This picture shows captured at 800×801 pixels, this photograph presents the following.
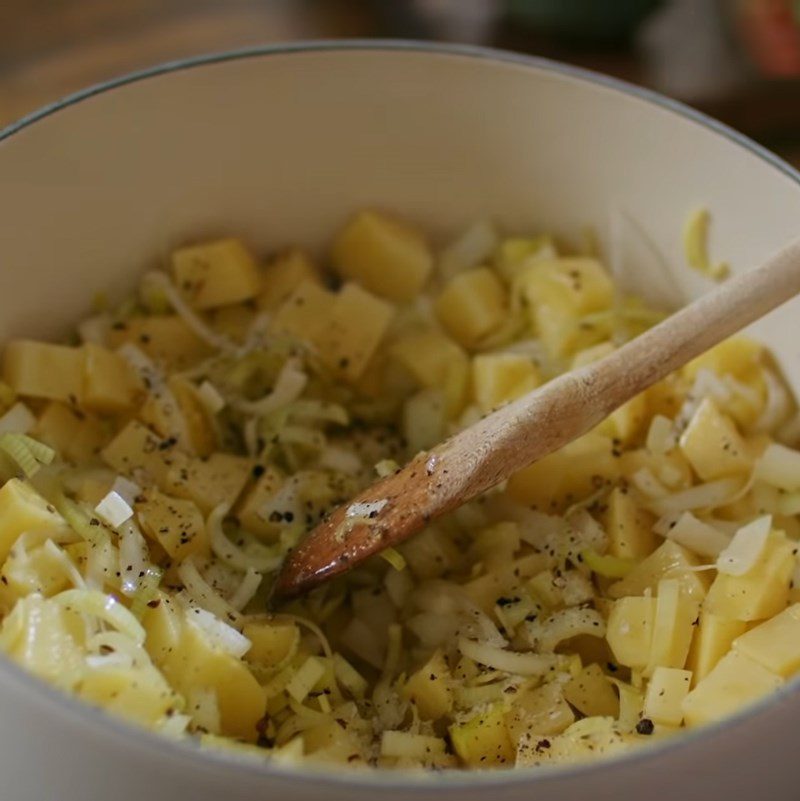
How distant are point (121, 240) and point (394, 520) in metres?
0.55

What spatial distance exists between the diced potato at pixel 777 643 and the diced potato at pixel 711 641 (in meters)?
0.01

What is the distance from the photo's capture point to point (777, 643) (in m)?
1.09

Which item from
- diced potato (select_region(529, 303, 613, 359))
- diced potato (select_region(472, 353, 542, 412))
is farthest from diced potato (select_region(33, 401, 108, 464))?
diced potato (select_region(529, 303, 613, 359))

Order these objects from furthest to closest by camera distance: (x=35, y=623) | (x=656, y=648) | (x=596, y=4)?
(x=596, y=4) → (x=656, y=648) → (x=35, y=623)

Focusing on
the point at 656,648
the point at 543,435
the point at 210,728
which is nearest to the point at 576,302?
the point at 543,435

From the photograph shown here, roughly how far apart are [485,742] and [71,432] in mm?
596

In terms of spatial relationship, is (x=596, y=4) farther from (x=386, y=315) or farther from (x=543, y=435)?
(x=543, y=435)

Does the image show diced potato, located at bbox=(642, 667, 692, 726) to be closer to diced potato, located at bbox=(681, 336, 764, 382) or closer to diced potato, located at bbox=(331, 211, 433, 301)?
diced potato, located at bbox=(681, 336, 764, 382)

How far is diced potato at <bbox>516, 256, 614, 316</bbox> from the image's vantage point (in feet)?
4.91

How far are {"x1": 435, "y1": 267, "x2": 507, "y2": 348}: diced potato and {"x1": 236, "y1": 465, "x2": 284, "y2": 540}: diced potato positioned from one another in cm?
35

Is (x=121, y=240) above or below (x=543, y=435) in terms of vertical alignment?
above

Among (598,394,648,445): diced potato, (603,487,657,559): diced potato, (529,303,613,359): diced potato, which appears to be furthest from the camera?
(529,303,613,359): diced potato

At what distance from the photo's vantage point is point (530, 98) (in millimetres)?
1502

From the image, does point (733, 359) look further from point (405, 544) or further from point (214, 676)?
point (214, 676)
